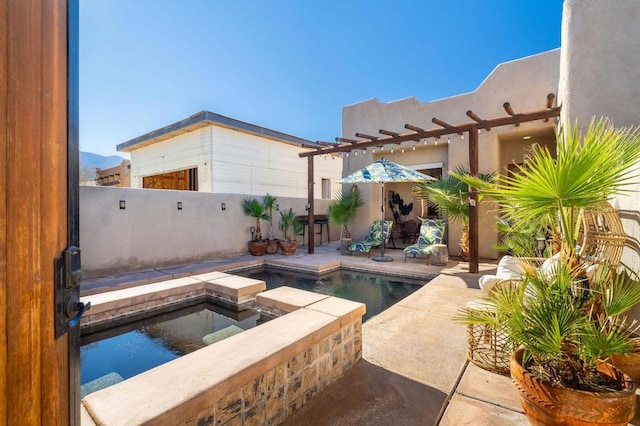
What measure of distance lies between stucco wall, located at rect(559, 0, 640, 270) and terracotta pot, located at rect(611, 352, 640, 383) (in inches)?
154

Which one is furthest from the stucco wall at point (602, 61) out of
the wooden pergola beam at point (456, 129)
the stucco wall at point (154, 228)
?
the stucco wall at point (154, 228)

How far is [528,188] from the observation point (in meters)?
1.65

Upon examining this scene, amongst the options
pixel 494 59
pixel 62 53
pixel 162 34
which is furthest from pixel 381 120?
pixel 62 53

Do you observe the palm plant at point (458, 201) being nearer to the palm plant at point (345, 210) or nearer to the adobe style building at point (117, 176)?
the palm plant at point (345, 210)

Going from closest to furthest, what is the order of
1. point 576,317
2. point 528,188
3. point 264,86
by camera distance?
point 576,317
point 528,188
point 264,86

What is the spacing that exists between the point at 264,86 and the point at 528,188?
1360 cm

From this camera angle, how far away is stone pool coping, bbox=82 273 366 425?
1431 mm

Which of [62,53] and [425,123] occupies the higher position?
[425,123]

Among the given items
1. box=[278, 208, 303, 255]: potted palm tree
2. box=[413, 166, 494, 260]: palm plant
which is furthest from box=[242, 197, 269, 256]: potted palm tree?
box=[413, 166, 494, 260]: palm plant

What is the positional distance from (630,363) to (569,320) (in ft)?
3.30

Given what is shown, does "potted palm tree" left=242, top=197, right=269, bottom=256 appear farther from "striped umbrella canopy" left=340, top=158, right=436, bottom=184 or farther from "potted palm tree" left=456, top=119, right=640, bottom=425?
"potted palm tree" left=456, top=119, right=640, bottom=425

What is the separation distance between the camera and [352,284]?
5699 millimetres

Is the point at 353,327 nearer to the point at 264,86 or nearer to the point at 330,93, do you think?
the point at 264,86

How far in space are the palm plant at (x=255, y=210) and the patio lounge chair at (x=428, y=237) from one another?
13.3 ft
